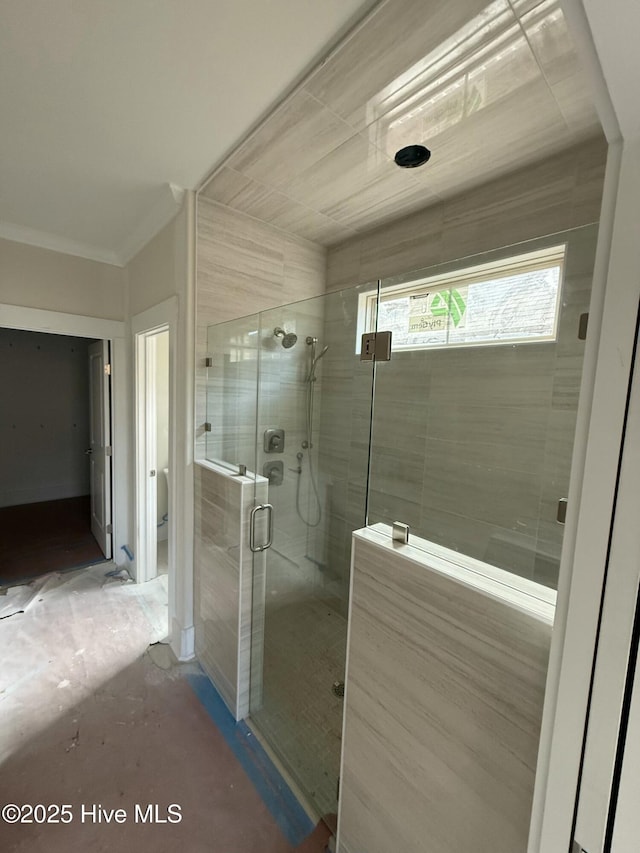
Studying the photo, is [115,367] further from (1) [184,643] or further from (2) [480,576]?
(2) [480,576]

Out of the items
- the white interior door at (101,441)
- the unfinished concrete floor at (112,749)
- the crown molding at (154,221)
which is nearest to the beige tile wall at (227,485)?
the crown molding at (154,221)

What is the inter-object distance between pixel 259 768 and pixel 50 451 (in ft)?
16.2

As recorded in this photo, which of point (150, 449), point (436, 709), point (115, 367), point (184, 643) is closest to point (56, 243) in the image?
point (115, 367)

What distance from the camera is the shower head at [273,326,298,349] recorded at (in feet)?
7.32

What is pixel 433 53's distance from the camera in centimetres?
106

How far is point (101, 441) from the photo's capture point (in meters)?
3.21

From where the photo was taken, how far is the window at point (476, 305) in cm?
145

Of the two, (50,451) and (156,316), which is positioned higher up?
(156,316)

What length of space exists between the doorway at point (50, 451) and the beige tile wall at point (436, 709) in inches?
120

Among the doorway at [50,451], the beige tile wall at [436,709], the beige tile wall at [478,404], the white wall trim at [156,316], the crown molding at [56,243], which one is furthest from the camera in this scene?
the doorway at [50,451]

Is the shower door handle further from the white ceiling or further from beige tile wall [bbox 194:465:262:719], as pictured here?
the white ceiling

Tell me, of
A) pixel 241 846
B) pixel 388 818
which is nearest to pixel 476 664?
pixel 388 818

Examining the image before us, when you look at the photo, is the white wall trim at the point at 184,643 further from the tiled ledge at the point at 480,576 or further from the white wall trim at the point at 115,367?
the tiled ledge at the point at 480,576

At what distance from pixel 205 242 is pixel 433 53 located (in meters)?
1.36
